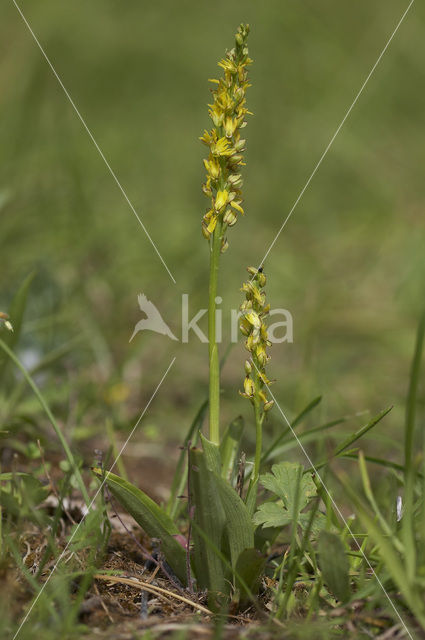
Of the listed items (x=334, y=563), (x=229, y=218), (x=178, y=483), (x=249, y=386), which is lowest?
(x=178, y=483)

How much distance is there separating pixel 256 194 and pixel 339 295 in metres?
1.71

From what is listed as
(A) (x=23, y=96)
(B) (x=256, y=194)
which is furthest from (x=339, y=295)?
(A) (x=23, y=96)

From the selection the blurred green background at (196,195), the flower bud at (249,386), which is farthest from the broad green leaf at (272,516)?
the blurred green background at (196,195)

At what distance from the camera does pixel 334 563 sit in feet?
4.26

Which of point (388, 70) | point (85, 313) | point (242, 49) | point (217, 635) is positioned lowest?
point (85, 313)

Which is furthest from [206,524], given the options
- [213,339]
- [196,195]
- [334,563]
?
[196,195]

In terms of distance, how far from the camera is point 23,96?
4297 mm

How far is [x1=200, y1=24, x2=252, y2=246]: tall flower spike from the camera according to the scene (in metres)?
1.36

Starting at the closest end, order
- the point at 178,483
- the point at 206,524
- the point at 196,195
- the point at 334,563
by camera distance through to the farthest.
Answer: the point at 334,563, the point at 206,524, the point at 178,483, the point at 196,195

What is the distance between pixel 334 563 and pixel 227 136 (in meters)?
0.91

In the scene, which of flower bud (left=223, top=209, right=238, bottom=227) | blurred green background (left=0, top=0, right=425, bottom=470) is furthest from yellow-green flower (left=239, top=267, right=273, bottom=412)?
blurred green background (left=0, top=0, right=425, bottom=470)

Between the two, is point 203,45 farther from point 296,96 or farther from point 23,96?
point 23,96

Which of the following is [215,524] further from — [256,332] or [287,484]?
[256,332]

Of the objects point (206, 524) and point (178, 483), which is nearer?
point (206, 524)
